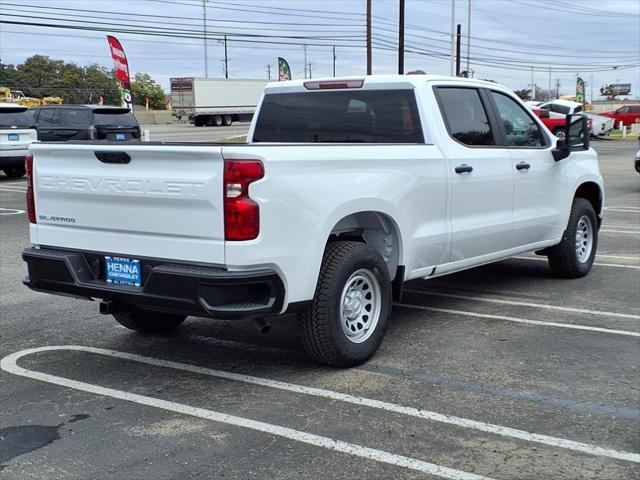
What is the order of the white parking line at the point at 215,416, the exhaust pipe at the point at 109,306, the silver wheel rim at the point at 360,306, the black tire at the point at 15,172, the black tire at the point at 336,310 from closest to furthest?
the white parking line at the point at 215,416, the black tire at the point at 336,310, the exhaust pipe at the point at 109,306, the silver wheel rim at the point at 360,306, the black tire at the point at 15,172

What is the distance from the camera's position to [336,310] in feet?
15.8

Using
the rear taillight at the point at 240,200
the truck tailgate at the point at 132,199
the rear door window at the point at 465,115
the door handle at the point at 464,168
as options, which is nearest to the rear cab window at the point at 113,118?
the rear door window at the point at 465,115

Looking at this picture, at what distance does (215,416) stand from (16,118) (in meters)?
17.1

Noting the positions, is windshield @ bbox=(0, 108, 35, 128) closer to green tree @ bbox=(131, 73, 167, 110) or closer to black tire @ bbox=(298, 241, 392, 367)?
black tire @ bbox=(298, 241, 392, 367)

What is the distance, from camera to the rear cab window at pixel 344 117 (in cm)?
595

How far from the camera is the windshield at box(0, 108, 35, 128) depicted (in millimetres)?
19059

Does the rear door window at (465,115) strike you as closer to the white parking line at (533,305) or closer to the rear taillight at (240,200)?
the white parking line at (533,305)

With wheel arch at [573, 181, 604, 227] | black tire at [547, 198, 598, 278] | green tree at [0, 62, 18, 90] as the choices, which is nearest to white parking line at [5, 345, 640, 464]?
black tire at [547, 198, 598, 278]

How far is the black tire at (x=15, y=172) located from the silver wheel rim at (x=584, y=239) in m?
16.0

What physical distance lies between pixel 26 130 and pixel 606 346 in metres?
17.0

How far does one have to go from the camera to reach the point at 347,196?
4.86 meters

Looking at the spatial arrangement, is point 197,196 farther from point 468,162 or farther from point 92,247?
point 468,162

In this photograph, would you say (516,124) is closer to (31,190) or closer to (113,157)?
(113,157)

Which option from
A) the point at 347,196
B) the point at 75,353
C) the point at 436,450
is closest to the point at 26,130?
the point at 75,353
